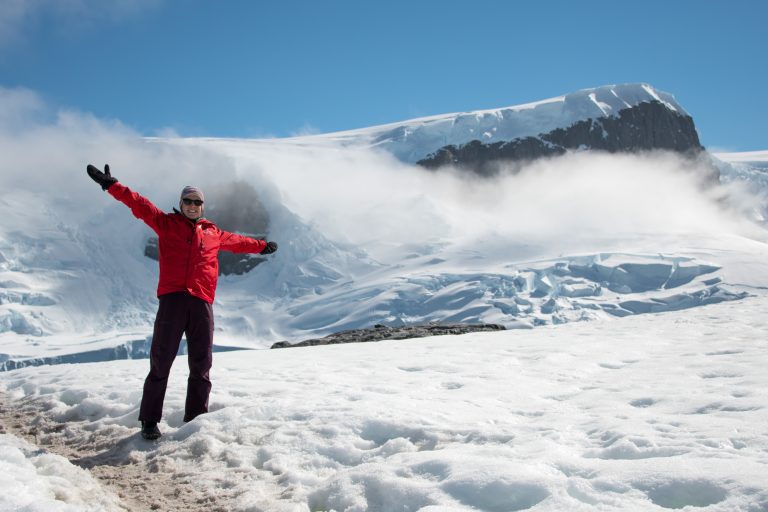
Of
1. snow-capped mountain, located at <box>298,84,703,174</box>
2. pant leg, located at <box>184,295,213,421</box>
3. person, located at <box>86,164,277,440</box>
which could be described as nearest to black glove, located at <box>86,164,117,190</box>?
person, located at <box>86,164,277,440</box>

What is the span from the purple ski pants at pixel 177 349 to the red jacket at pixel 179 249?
0.09 meters

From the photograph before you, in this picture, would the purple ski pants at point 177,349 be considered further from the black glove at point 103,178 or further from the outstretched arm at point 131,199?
the black glove at point 103,178

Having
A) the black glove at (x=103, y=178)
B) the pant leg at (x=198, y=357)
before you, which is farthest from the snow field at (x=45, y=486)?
the black glove at (x=103, y=178)

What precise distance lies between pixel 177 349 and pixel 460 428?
6.89ft

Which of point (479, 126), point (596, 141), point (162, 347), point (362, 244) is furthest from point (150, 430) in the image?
point (596, 141)

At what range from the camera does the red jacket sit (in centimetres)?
470

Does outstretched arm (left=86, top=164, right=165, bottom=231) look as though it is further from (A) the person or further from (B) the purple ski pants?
(B) the purple ski pants

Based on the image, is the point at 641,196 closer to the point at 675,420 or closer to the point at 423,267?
the point at 423,267

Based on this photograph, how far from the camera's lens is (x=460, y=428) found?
13.6ft

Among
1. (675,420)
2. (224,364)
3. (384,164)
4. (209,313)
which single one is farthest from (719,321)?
(384,164)

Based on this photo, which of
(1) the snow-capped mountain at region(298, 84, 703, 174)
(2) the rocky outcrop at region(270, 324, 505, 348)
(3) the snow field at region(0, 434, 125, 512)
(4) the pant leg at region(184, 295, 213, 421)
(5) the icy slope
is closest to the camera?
(3) the snow field at region(0, 434, 125, 512)

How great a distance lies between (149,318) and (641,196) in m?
87.1

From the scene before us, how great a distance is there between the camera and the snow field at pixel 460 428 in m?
3.05

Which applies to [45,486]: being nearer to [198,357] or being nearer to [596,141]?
[198,357]
